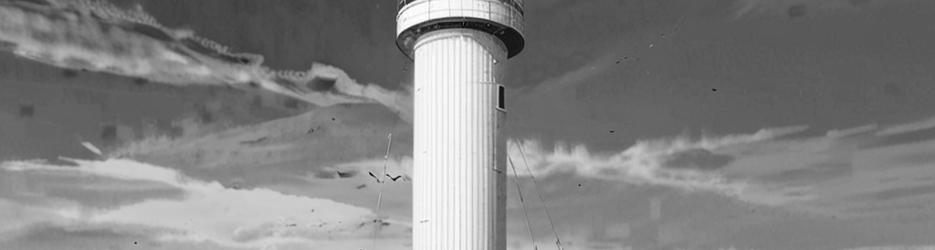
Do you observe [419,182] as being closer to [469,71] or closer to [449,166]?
[449,166]

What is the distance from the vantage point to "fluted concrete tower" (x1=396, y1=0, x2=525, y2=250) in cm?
3512

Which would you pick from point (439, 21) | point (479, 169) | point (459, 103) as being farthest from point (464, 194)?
point (439, 21)

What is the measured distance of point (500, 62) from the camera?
37.1 metres

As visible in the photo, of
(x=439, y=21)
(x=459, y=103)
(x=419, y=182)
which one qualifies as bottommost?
(x=419, y=182)

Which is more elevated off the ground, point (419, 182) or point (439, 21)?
point (439, 21)

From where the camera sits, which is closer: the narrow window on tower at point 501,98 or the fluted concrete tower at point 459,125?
the fluted concrete tower at point 459,125

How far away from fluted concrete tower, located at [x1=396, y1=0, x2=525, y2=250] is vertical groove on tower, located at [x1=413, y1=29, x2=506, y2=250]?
4 cm

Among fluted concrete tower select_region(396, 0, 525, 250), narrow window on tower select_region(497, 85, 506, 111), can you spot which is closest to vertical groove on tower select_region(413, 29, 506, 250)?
fluted concrete tower select_region(396, 0, 525, 250)

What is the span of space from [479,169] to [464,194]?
3.56ft

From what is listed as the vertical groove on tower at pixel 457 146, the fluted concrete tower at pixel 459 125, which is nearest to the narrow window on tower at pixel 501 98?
the fluted concrete tower at pixel 459 125

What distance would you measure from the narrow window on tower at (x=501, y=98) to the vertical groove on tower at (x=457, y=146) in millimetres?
303

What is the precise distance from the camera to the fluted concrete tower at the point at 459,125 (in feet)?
115

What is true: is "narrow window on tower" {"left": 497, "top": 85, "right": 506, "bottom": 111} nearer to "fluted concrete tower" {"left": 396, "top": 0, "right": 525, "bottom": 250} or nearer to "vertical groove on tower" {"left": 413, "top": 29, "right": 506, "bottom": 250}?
"fluted concrete tower" {"left": 396, "top": 0, "right": 525, "bottom": 250}

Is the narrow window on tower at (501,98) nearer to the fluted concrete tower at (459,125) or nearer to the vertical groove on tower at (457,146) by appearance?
the fluted concrete tower at (459,125)
